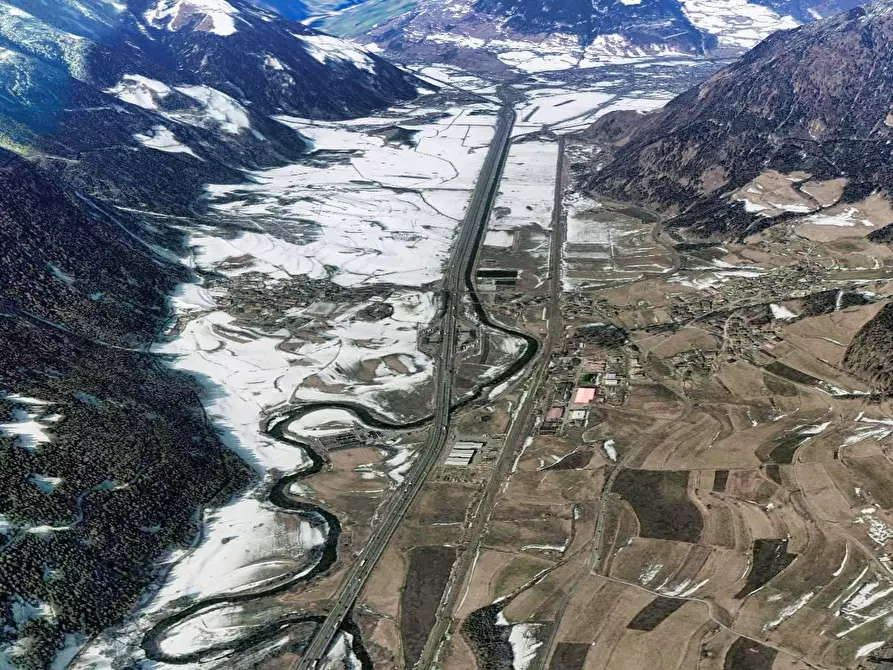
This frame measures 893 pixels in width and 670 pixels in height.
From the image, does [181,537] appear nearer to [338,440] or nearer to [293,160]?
[338,440]

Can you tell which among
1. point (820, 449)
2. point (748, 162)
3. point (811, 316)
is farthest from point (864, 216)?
point (820, 449)

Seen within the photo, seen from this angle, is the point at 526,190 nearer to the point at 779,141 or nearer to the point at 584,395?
the point at 779,141

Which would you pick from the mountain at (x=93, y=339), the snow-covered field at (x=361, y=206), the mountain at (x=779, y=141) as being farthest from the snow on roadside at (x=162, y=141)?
the mountain at (x=779, y=141)

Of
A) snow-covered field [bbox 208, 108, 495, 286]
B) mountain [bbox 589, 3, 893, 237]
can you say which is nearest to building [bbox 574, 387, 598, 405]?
snow-covered field [bbox 208, 108, 495, 286]

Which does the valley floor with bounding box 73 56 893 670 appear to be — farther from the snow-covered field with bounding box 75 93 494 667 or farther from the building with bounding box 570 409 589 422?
the building with bounding box 570 409 589 422

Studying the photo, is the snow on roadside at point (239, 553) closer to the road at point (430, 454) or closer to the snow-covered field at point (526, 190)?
the road at point (430, 454)

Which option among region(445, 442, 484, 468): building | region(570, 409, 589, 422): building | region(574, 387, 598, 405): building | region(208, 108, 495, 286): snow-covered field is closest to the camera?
region(445, 442, 484, 468): building
